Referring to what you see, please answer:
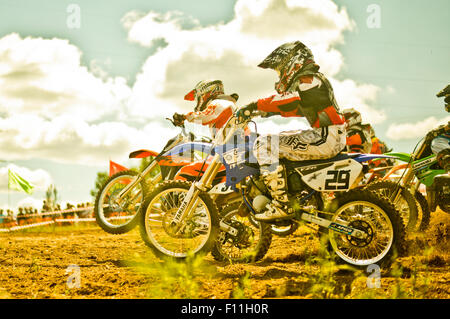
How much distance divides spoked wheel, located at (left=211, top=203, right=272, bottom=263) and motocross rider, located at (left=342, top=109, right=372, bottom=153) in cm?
366

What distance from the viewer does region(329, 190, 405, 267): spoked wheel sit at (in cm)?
447

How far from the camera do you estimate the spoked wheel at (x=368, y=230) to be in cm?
447

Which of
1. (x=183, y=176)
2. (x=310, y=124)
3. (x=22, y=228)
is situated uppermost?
(x=310, y=124)

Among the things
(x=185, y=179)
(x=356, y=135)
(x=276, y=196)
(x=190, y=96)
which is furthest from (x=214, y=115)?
(x=356, y=135)

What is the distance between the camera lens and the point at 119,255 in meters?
6.69

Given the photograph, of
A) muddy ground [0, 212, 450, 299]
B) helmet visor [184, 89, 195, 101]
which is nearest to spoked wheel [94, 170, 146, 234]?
muddy ground [0, 212, 450, 299]

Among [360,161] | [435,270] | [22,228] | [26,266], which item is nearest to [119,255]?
[26,266]

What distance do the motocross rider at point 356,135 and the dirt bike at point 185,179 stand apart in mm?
2980

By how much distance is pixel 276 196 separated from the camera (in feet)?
16.2

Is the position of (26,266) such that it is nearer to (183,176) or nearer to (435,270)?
(183,176)

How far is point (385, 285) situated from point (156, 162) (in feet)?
12.9

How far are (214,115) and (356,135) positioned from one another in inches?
137

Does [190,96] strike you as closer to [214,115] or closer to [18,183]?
[214,115]

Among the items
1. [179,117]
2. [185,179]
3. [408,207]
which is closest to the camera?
[185,179]
